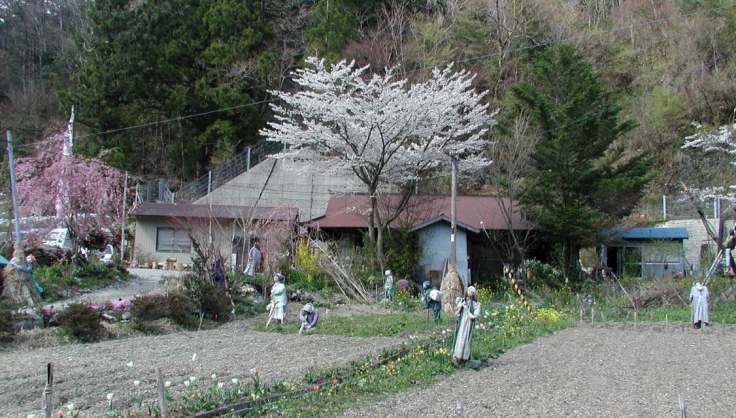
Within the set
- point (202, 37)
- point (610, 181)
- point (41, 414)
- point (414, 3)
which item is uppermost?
point (414, 3)

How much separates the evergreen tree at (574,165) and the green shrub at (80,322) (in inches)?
665

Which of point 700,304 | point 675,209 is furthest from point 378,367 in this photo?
point 675,209

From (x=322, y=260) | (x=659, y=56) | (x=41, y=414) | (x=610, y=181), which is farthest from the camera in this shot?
(x=659, y=56)

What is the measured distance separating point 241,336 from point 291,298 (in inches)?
233

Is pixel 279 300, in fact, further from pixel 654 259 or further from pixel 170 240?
pixel 654 259

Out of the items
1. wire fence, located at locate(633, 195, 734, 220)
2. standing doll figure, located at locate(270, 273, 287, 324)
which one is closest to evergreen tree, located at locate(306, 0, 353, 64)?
wire fence, located at locate(633, 195, 734, 220)

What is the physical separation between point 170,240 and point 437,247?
12.4m

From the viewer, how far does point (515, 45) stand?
121 ft

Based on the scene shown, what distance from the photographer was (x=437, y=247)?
24000 mm

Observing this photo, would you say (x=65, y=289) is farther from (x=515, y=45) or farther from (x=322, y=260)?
(x=515, y=45)

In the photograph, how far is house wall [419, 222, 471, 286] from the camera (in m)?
23.8

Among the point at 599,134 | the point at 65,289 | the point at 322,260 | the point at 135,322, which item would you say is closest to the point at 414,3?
the point at 599,134

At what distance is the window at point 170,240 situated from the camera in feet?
92.3

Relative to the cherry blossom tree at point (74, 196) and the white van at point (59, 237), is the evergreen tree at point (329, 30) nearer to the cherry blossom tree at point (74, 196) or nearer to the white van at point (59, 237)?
the cherry blossom tree at point (74, 196)
